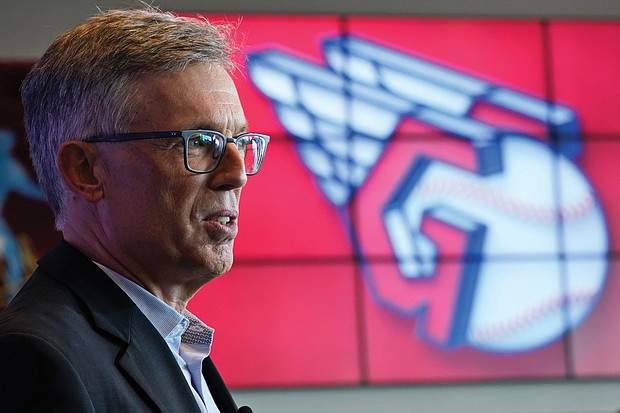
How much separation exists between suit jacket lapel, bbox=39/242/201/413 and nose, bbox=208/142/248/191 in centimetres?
19

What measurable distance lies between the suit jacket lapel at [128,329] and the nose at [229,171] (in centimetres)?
19

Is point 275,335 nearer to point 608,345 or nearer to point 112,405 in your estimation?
point 608,345

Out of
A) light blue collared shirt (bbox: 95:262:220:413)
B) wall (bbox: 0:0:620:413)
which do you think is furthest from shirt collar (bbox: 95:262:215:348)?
wall (bbox: 0:0:620:413)

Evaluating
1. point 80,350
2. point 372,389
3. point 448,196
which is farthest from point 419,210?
point 80,350

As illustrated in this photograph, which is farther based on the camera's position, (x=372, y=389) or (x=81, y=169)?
(x=372, y=389)

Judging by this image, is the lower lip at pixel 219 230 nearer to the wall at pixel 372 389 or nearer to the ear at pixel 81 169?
the ear at pixel 81 169

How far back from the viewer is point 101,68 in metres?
1.31

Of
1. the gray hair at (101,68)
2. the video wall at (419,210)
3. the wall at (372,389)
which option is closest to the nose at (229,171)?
the gray hair at (101,68)

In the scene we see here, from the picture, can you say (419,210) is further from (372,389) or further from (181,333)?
(181,333)

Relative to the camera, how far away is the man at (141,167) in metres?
1.30

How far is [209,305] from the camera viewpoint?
5129 mm

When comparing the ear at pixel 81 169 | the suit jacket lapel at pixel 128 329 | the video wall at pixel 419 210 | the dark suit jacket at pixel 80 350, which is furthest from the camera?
the video wall at pixel 419 210

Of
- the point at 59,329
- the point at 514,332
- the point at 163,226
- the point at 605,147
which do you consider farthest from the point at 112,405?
the point at 605,147

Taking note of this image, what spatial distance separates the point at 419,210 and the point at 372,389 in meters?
0.95
